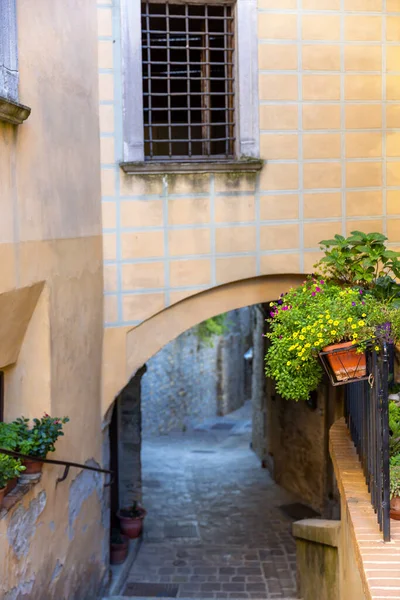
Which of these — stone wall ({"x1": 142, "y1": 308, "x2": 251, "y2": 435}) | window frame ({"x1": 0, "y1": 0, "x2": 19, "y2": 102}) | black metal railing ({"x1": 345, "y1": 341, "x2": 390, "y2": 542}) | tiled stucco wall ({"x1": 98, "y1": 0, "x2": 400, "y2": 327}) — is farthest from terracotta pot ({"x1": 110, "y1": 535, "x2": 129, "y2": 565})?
stone wall ({"x1": 142, "y1": 308, "x2": 251, "y2": 435})

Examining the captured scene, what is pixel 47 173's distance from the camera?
6.30m

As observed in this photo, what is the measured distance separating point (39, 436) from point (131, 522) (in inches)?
191

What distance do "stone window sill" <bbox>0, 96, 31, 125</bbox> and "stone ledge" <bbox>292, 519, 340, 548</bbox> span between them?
4.10 meters

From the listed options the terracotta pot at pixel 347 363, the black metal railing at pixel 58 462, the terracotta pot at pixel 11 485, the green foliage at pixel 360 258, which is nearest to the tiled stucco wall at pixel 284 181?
the green foliage at pixel 360 258

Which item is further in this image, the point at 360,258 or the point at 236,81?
the point at 236,81

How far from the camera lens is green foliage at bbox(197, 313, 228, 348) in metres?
21.7

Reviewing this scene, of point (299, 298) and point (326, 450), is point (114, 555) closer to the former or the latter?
point (326, 450)

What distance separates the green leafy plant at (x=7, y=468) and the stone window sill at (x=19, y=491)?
0.75ft

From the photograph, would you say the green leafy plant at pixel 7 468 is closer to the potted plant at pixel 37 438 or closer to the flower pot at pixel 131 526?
the potted plant at pixel 37 438

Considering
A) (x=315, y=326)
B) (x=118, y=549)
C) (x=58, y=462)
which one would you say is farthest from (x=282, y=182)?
(x=118, y=549)

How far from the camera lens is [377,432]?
4758 mm

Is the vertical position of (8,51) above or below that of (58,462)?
above

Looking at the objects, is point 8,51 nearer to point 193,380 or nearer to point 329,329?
point 329,329

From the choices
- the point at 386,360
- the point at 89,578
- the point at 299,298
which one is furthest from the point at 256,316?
the point at 386,360
